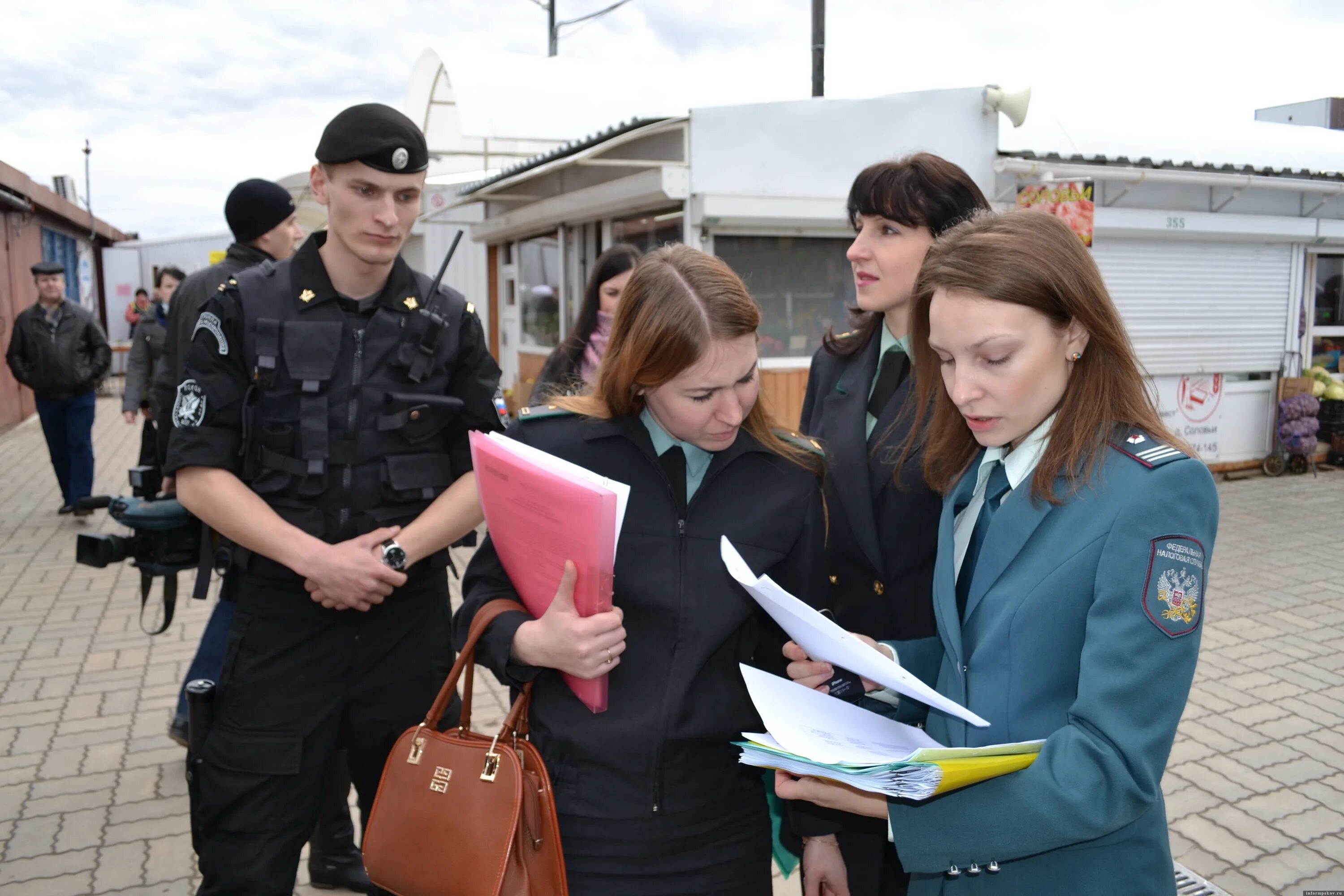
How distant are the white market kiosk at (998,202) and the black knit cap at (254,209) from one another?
4.64 meters

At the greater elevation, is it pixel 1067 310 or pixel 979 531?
pixel 1067 310

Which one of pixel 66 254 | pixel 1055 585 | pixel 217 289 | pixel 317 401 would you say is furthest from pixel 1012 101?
pixel 66 254

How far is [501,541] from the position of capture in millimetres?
1875

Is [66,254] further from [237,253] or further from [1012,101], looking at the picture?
[237,253]

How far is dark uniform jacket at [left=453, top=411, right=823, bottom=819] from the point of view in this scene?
176cm

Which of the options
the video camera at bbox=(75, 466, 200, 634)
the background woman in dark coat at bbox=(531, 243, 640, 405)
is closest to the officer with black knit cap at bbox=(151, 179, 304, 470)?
the video camera at bbox=(75, 466, 200, 634)

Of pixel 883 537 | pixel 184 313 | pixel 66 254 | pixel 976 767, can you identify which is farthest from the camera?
pixel 66 254

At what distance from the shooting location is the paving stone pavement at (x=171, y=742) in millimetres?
3639

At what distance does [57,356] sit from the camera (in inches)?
340

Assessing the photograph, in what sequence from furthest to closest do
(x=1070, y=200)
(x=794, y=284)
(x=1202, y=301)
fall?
(x=1202, y=301)
(x=794, y=284)
(x=1070, y=200)

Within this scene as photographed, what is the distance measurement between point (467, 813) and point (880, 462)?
3.78ft

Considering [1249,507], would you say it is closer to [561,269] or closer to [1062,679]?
[561,269]

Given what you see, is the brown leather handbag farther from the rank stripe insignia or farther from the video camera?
the video camera

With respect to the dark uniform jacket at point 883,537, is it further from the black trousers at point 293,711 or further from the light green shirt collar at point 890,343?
the black trousers at point 293,711
